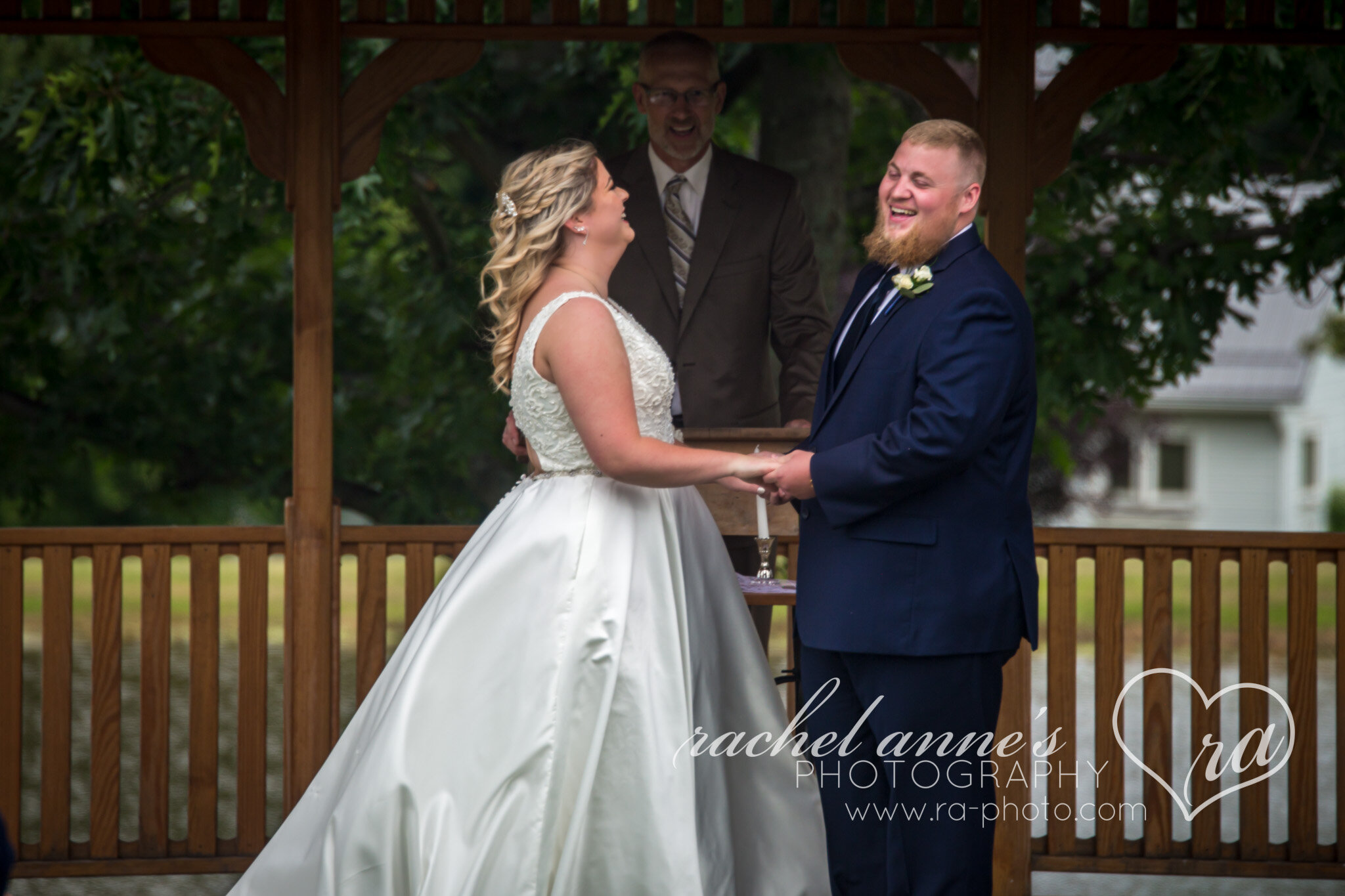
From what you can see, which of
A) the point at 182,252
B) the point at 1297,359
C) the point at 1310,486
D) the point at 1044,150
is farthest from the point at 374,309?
the point at 1297,359

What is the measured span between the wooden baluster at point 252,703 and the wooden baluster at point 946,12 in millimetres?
2761

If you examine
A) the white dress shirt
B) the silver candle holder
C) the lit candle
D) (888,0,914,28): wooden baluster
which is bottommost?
the silver candle holder

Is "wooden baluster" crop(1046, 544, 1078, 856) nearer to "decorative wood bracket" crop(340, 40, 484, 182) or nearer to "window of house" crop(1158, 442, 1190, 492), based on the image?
"decorative wood bracket" crop(340, 40, 484, 182)

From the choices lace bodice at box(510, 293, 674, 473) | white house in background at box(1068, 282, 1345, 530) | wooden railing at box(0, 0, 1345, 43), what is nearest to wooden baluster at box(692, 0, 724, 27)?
wooden railing at box(0, 0, 1345, 43)

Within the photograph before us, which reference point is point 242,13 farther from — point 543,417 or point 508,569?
point 508,569

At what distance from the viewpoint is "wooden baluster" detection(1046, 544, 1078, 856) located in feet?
14.8

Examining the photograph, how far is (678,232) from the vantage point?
458 cm

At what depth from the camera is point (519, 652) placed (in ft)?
10.5

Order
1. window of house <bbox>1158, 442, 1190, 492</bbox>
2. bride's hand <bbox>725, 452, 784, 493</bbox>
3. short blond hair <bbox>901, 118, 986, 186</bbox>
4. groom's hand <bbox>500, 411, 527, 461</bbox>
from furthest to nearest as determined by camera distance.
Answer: window of house <bbox>1158, 442, 1190, 492</bbox>
groom's hand <bbox>500, 411, 527, 461</bbox>
bride's hand <bbox>725, 452, 784, 493</bbox>
short blond hair <bbox>901, 118, 986, 186</bbox>

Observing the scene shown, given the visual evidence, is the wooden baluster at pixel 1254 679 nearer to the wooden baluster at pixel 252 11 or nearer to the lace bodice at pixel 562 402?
the lace bodice at pixel 562 402

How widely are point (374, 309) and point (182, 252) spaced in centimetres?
129

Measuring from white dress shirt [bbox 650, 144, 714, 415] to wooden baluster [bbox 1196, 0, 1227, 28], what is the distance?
1.59 metres

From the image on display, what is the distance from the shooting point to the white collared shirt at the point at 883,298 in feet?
10.1

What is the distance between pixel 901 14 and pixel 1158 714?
7.87 ft
